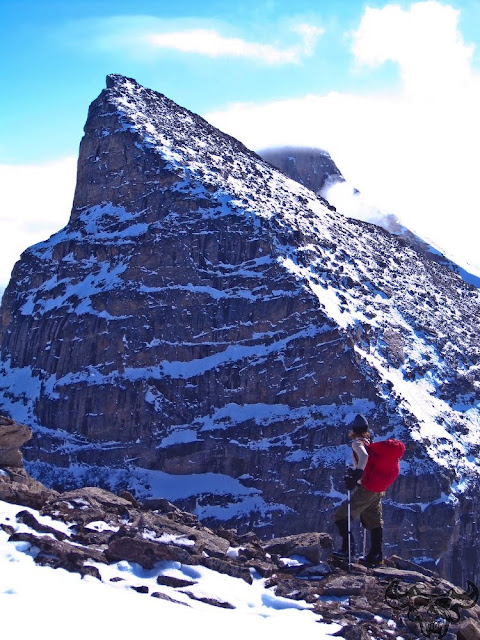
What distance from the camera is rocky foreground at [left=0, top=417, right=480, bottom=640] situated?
58.6 feet

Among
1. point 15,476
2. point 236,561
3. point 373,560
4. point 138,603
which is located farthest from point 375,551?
point 15,476

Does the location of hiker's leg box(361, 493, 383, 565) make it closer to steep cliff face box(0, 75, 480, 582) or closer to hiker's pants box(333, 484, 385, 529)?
hiker's pants box(333, 484, 385, 529)

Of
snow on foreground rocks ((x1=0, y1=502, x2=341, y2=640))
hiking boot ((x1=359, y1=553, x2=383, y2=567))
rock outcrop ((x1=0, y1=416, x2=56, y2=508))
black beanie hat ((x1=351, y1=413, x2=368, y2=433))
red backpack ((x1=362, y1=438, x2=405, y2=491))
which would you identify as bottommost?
snow on foreground rocks ((x1=0, y1=502, x2=341, y2=640))

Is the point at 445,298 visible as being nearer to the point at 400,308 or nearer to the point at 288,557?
the point at 400,308

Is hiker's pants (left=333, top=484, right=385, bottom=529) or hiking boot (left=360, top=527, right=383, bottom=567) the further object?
hiking boot (left=360, top=527, right=383, bottom=567)

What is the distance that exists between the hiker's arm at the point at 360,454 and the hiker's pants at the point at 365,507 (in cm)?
76

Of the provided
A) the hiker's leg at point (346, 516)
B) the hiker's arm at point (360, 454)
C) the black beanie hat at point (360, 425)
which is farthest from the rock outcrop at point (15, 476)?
the black beanie hat at point (360, 425)

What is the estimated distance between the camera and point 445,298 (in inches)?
6220

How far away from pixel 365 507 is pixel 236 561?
13.3ft

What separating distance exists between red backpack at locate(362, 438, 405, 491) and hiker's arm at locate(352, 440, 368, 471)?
0.27 metres

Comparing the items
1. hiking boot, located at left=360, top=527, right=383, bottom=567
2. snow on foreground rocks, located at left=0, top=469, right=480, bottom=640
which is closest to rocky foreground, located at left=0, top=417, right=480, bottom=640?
snow on foreground rocks, located at left=0, top=469, right=480, bottom=640

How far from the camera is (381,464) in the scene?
71.1ft

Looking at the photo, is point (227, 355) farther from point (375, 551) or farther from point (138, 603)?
point (138, 603)

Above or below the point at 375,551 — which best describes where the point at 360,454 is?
above
